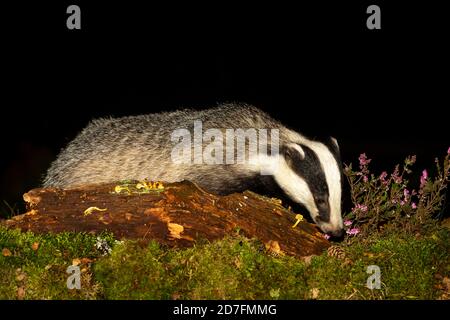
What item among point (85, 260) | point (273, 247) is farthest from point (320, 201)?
point (85, 260)

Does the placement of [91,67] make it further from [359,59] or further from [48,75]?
[359,59]

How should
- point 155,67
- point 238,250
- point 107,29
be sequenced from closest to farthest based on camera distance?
1. point 238,250
2. point 107,29
3. point 155,67

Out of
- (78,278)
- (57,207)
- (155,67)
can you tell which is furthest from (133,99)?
(78,278)

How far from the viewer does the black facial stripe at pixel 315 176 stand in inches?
227

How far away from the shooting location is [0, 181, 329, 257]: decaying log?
15.4 ft

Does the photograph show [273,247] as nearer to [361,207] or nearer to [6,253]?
[361,207]

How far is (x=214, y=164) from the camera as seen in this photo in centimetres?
621

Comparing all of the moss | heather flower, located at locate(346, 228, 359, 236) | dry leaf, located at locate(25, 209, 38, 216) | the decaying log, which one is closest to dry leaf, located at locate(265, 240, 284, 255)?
the decaying log

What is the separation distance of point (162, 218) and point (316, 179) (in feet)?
6.00

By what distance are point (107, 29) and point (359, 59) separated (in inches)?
271

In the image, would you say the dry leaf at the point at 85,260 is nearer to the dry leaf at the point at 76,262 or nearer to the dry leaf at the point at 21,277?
the dry leaf at the point at 76,262

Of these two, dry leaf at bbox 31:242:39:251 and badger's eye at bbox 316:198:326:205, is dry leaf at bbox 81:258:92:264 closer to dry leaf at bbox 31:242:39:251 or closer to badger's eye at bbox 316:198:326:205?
dry leaf at bbox 31:242:39:251

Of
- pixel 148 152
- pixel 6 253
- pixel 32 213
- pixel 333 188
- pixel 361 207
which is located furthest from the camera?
pixel 148 152

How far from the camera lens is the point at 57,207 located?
4.83 metres
